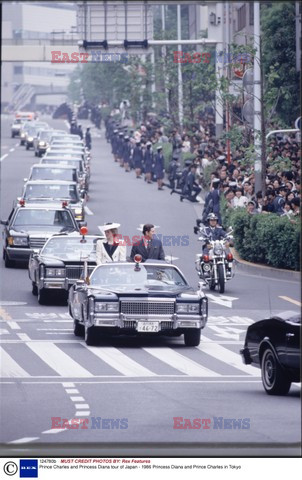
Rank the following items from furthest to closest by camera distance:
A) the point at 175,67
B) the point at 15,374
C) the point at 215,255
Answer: the point at 175,67
the point at 215,255
the point at 15,374

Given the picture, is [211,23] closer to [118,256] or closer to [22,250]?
[22,250]

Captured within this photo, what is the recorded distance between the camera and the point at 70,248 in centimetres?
2786

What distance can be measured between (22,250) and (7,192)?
2171 cm

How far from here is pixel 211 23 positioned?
49781 millimetres

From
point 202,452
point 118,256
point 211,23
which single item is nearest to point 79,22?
point 211,23

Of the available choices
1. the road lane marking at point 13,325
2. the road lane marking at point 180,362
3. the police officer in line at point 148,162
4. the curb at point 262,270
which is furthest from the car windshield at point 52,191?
the road lane marking at point 180,362

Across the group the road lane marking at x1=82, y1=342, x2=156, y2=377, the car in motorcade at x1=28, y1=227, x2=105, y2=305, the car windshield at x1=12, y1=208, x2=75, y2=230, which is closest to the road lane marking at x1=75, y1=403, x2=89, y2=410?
the road lane marking at x1=82, y1=342, x2=156, y2=377

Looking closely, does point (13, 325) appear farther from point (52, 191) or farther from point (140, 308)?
point (52, 191)

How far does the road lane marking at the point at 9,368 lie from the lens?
731 inches

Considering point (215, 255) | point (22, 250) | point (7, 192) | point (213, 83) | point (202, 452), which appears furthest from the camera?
point (7, 192)

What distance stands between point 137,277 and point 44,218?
12176mm

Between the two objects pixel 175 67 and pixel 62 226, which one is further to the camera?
pixel 175 67

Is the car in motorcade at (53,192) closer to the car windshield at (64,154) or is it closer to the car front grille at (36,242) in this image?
the car front grille at (36,242)

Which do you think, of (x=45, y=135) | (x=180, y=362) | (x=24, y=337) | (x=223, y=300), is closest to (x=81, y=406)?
(x=180, y=362)
